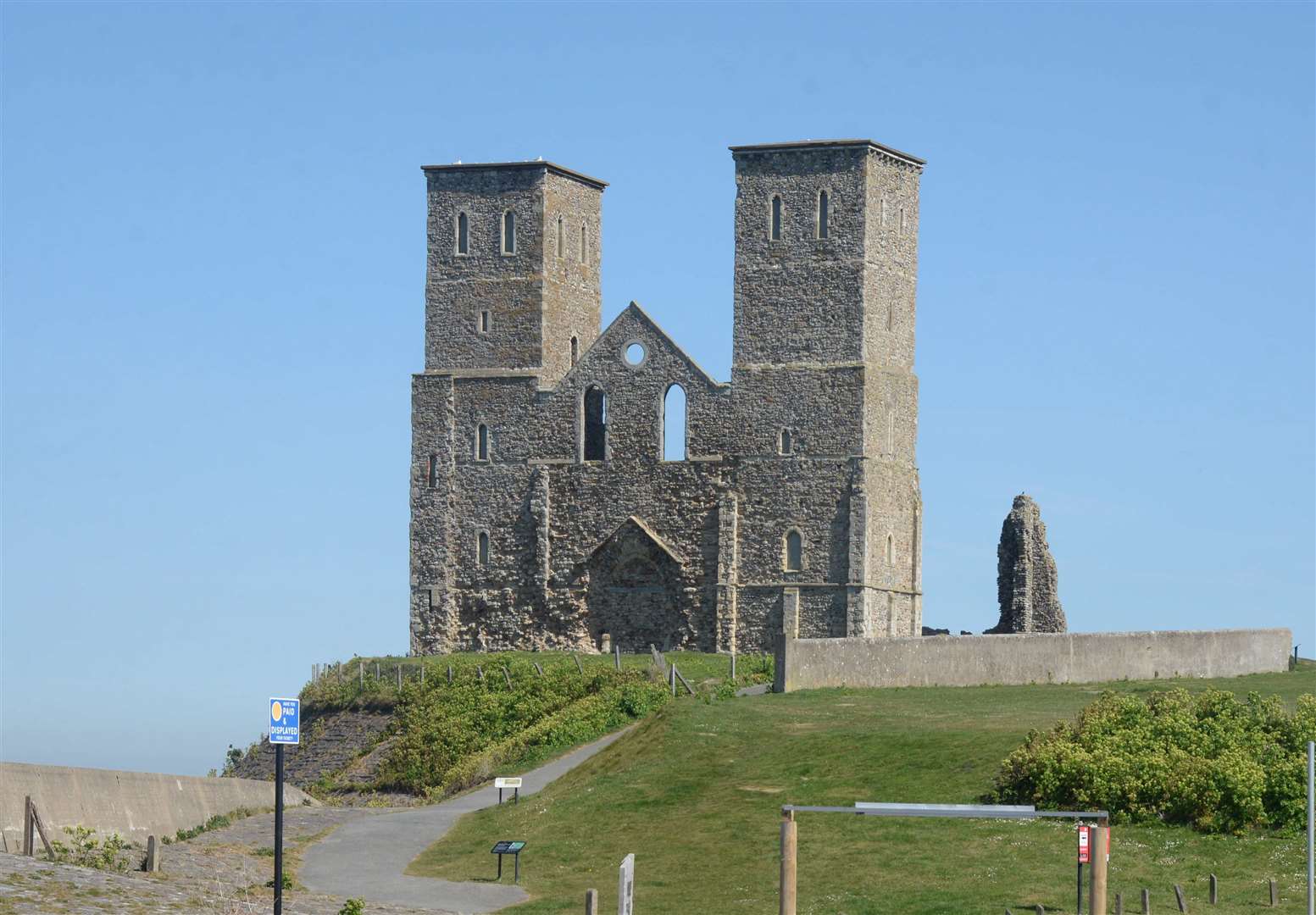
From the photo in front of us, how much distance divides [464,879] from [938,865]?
760 cm

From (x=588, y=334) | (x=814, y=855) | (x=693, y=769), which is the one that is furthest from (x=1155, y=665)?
(x=588, y=334)

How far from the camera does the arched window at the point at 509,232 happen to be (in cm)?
7362

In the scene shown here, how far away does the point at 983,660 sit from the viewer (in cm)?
5541

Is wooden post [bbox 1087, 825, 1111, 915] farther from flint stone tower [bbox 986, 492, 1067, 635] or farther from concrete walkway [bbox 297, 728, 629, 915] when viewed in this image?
flint stone tower [bbox 986, 492, 1067, 635]

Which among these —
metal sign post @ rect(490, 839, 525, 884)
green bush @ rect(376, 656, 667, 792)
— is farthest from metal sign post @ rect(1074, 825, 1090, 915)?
green bush @ rect(376, 656, 667, 792)

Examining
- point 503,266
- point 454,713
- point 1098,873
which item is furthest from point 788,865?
point 503,266

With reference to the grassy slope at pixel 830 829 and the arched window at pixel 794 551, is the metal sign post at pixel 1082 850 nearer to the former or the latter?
the grassy slope at pixel 830 829

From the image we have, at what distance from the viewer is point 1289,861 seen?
37438 mm

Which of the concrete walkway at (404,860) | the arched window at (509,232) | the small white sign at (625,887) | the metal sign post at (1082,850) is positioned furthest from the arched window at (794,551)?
the small white sign at (625,887)

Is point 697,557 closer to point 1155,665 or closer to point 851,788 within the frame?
point 1155,665

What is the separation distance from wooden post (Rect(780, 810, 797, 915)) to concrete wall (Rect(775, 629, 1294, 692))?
72.2ft

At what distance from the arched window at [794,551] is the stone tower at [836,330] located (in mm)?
1574

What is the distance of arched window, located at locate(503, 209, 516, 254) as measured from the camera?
2899 inches

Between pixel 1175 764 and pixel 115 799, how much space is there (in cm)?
1647
